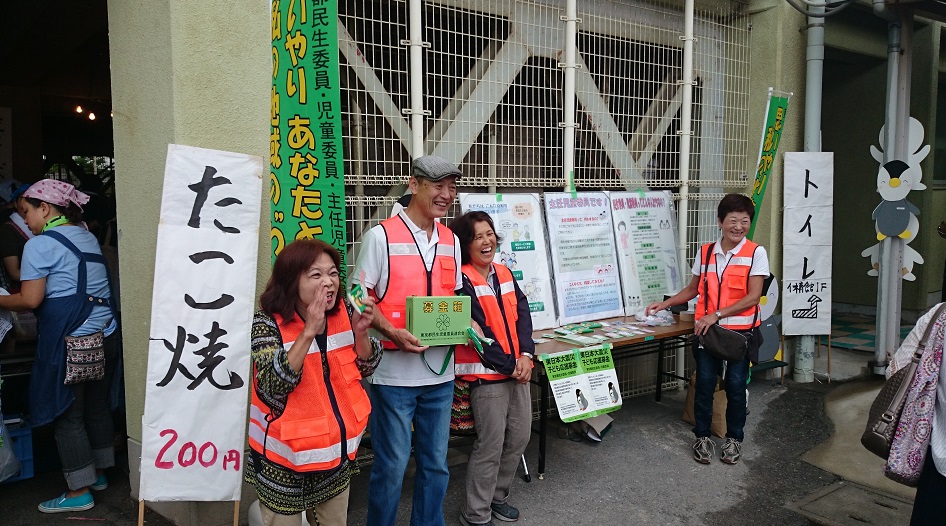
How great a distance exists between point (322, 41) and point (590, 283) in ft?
10.4

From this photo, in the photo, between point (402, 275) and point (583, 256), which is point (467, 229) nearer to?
point (402, 275)

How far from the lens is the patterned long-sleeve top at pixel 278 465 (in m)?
2.46

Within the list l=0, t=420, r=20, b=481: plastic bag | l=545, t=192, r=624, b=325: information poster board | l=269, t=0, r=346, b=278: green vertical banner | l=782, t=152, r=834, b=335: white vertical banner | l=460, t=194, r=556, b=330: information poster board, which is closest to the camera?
l=269, t=0, r=346, b=278: green vertical banner

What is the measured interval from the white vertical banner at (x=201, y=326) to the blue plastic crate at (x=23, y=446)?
1.72 m

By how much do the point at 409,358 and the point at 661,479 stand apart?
242 centimetres

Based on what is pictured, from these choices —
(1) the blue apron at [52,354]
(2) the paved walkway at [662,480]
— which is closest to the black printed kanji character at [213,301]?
(1) the blue apron at [52,354]

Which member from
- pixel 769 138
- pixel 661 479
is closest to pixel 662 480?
pixel 661 479

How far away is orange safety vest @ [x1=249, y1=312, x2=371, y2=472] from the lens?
2.54m

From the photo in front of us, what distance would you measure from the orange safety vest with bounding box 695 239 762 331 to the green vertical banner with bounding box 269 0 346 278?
9.79ft

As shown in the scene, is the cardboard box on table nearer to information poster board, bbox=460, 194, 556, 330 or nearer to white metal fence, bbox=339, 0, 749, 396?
white metal fence, bbox=339, 0, 749, 396

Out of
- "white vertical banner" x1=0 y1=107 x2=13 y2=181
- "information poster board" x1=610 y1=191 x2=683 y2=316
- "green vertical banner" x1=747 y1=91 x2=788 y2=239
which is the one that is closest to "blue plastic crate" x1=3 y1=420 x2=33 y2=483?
"information poster board" x1=610 y1=191 x2=683 y2=316

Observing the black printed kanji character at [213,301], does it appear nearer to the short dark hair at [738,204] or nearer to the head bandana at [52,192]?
the head bandana at [52,192]

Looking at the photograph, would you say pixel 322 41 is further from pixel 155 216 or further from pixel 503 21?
pixel 503 21

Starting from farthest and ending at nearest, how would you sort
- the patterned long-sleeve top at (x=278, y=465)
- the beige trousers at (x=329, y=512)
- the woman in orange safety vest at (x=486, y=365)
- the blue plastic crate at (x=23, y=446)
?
the blue plastic crate at (x=23, y=446)
the woman in orange safety vest at (x=486, y=365)
the beige trousers at (x=329, y=512)
the patterned long-sleeve top at (x=278, y=465)
